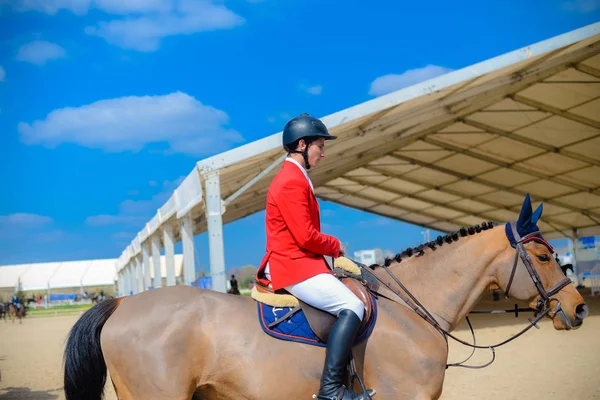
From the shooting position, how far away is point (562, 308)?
3.66m

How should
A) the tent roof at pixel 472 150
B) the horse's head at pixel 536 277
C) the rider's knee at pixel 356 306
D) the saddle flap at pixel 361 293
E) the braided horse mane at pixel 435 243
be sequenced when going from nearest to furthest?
the rider's knee at pixel 356 306
the saddle flap at pixel 361 293
the horse's head at pixel 536 277
the braided horse mane at pixel 435 243
the tent roof at pixel 472 150

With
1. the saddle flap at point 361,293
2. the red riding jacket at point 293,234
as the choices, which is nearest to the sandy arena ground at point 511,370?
the red riding jacket at point 293,234

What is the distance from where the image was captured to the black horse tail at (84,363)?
3311 mm

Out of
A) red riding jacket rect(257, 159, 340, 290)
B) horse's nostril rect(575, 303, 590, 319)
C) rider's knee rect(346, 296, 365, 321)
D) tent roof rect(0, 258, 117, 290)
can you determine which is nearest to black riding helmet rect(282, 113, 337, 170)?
red riding jacket rect(257, 159, 340, 290)

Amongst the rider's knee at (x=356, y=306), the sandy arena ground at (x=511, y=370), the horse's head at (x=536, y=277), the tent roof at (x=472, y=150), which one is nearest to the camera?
the rider's knee at (x=356, y=306)

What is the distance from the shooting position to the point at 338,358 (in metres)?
3.14

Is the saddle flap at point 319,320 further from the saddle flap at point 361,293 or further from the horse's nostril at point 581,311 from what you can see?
the horse's nostril at point 581,311

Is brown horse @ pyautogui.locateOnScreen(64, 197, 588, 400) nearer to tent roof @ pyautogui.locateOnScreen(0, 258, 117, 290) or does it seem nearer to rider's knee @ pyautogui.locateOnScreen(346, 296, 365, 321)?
rider's knee @ pyautogui.locateOnScreen(346, 296, 365, 321)

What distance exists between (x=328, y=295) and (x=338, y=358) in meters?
0.36

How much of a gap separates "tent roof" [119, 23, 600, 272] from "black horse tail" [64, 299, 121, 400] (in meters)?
5.40

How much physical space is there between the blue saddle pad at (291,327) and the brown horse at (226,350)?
42 mm

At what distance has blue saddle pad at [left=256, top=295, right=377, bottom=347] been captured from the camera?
10.9ft

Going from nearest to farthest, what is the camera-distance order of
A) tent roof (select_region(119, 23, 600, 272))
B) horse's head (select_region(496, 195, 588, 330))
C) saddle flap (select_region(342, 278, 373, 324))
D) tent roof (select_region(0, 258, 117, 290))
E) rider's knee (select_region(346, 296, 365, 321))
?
rider's knee (select_region(346, 296, 365, 321)) → saddle flap (select_region(342, 278, 373, 324)) → horse's head (select_region(496, 195, 588, 330)) → tent roof (select_region(119, 23, 600, 272)) → tent roof (select_region(0, 258, 117, 290))

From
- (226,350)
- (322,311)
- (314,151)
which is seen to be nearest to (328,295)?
(322,311)
